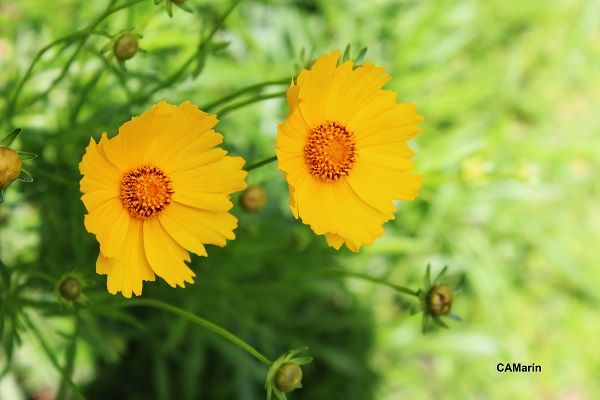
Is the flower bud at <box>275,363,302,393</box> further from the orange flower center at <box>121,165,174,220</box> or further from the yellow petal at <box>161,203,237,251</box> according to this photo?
the orange flower center at <box>121,165,174,220</box>

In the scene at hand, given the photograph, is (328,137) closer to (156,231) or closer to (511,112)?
(156,231)

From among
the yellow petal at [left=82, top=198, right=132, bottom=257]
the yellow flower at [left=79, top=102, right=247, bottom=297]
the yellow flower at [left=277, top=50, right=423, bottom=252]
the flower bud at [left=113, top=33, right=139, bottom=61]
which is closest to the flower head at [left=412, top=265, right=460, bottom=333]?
the yellow flower at [left=277, top=50, right=423, bottom=252]

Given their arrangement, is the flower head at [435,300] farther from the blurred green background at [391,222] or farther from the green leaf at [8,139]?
the green leaf at [8,139]

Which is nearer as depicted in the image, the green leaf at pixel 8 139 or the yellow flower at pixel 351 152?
the green leaf at pixel 8 139

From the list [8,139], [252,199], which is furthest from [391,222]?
[8,139]

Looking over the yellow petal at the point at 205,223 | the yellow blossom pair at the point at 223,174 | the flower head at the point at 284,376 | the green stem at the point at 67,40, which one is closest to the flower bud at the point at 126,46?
the green stem at the point at 67,40
